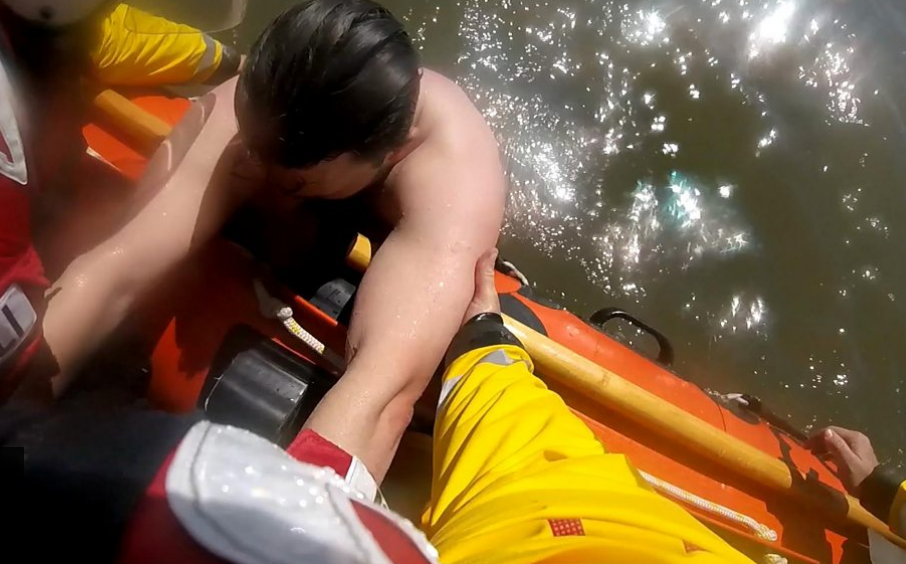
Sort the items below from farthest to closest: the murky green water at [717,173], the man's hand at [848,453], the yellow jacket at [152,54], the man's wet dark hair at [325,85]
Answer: the murky green water at [717,173], the man's hand at [848,453], the yellow jacket at [152,54], the man's wet dark hair at [325,85]

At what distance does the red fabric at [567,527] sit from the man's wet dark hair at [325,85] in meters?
0.59

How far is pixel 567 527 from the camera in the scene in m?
0.77

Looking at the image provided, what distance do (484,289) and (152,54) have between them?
789 mm

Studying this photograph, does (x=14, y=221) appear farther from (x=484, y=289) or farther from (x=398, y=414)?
(x=484, y=289)

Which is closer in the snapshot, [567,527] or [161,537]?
[161,537]

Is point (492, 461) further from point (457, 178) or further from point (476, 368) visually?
point (457, 178)

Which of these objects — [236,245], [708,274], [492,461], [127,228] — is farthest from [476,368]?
[708,274]

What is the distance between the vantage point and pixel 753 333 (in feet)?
6.87

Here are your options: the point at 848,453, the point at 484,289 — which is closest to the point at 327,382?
the point at 484,289

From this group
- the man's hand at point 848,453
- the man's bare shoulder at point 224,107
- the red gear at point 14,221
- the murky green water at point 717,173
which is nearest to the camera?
the red gear at point 14,221

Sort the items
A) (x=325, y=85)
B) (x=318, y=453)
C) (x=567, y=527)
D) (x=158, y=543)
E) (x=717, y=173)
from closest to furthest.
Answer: (x=158, y=543)
(x=318, y=453)
(x=567, y=527)
(x=325, y=85)
(x=717, y=173)

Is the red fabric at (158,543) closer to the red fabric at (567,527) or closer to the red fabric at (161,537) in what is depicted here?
the red fabric at (161,537)

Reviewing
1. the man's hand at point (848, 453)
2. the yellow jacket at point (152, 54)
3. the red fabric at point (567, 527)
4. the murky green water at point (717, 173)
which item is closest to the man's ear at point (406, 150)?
the yellow jacket at point (152, 54)

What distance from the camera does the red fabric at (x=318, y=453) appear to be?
1.73 ft
